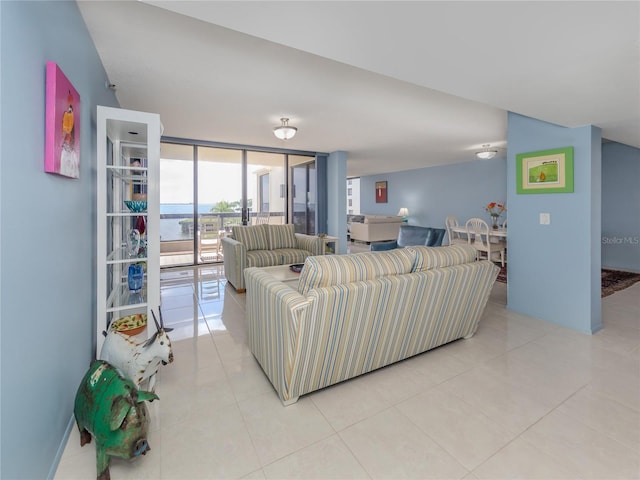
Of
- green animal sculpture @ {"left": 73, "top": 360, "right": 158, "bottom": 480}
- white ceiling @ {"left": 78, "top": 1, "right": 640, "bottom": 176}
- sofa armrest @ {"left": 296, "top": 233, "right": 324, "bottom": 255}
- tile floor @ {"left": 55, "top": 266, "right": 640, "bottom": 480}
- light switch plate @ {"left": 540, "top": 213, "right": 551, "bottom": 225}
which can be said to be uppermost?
white ceiling @ {"left": 78, "top": 1, "right": 640, "bottom": 176}

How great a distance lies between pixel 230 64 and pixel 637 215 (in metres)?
6.94

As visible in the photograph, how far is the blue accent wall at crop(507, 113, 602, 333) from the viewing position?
9.48 feet

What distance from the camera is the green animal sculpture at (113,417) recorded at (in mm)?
1302

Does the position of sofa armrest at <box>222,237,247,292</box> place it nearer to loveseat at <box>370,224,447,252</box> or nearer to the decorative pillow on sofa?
the decorative pillow on sofa

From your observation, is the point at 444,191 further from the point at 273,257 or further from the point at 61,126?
the point at 61,126

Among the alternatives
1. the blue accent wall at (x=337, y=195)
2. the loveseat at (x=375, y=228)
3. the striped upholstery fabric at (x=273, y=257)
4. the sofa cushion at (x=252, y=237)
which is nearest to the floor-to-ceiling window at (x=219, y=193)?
the blue accent wall at (x=337, y=195)

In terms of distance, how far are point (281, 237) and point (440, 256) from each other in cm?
296

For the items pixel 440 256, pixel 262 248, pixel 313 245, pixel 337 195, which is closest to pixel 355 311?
pixel 440 256

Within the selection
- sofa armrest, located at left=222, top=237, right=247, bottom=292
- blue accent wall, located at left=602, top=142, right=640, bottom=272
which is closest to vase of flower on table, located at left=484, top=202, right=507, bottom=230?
blue accent wall, located at left=602, top=142, right=640, bottom=272

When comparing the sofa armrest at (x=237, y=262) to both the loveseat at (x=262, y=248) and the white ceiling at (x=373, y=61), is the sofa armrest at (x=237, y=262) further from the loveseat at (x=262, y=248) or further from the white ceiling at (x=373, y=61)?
the white ceiling at (x=373, y=61)

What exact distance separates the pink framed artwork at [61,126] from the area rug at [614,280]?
5.16 metres

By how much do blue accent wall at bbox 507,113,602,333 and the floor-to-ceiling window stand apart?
14.4 feet

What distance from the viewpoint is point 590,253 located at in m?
2.88

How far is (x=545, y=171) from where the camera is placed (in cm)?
313
